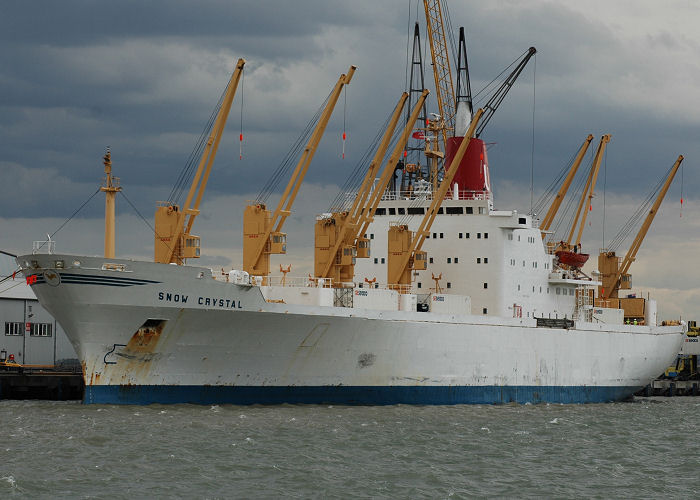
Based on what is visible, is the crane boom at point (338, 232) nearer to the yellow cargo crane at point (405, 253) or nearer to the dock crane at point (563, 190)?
the yellow cargo crane at point (405, 253)

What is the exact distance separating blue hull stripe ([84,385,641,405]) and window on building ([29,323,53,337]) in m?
19.4

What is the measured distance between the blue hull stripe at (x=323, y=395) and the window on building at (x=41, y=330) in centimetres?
1941

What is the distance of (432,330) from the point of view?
37.0 meters

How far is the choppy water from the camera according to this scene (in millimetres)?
21172

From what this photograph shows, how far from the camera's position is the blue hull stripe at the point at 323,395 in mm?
31781

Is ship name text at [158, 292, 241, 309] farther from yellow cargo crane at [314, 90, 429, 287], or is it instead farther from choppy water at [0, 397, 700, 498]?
yellow cargo crane at [314, 90, 429, 287]

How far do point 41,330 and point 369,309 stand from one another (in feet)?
69.1

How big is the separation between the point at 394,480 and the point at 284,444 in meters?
4.32

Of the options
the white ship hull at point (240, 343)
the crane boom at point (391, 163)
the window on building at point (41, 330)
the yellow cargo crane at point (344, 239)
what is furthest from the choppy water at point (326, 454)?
the window on building at point (41, 330)

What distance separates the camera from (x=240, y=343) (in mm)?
32250

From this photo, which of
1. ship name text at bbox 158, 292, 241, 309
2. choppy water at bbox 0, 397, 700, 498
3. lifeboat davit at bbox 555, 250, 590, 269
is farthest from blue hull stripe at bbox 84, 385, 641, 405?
lifeboat davit at bbox 555, 250, 590, 269

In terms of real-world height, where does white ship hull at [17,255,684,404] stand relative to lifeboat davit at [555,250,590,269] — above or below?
below

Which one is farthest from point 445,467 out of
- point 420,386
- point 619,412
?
point 619,412

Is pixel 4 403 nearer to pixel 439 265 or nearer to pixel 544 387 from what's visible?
pixel 439 265
